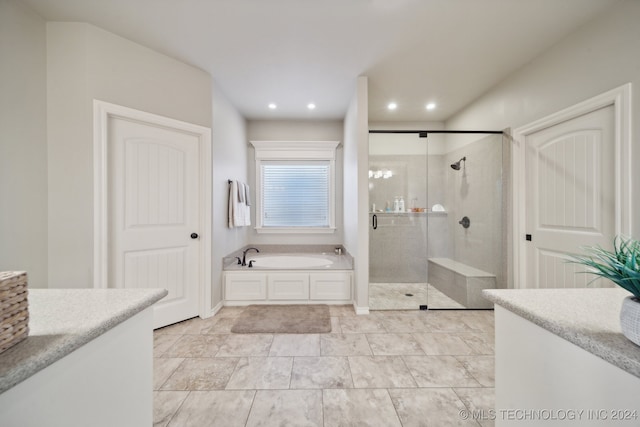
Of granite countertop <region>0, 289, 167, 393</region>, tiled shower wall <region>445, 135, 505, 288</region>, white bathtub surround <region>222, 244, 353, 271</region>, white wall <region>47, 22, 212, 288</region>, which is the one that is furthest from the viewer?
white bathtub surround <region>222, 244, 353, 271</region>

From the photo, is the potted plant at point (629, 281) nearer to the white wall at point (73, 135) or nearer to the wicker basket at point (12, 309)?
→ the wicker basket at point (12, 309)

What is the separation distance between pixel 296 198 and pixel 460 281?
2.59 meters

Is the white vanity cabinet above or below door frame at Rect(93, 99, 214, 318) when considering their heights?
below

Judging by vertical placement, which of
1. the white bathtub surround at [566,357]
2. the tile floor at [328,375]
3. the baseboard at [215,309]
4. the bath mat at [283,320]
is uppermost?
the white bathtub surround at [566,357]

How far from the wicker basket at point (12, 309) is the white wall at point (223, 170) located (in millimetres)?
2253

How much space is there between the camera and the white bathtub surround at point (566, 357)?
62 centimetres

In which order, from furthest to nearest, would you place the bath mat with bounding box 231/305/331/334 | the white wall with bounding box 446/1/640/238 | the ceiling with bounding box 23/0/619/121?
the bath mat with bounding box 231/305/331/334, the ceiling with bounding box 23/0/619/121, the white wall with bounding box 446/1/640/238

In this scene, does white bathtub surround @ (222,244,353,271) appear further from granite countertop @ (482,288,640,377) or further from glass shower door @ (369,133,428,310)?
granite countertop @ (482,288,640,377)

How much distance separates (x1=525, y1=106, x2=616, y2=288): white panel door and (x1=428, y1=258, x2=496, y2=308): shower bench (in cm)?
50

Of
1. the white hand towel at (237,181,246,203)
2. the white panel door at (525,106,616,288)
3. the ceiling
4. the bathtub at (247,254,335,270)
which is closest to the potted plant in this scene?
the white panel door at (525,106,616,288)

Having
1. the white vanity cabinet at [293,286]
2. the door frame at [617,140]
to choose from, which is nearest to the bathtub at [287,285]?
the white vanity cabinet at [293,286]

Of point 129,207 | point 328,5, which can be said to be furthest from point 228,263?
point 328,5

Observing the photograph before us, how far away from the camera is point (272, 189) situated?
163 inches

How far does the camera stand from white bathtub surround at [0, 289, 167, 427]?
525 mm
